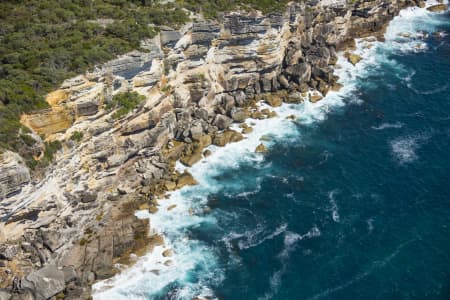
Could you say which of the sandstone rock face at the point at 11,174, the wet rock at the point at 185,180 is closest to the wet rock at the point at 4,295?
the sandstone rock face at the point at 11,174

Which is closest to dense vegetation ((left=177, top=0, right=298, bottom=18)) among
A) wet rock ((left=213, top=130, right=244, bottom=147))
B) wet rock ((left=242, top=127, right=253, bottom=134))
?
wet rock ((left=242, top=127, right=253, bottom=134))

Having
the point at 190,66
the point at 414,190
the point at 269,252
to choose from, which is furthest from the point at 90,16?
the point at 414,190

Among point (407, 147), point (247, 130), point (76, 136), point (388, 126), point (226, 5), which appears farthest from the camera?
point (226, 5)

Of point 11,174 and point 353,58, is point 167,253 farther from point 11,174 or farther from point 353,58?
point 353,58

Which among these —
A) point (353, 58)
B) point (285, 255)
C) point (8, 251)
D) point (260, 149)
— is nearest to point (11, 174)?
point (8, 251)

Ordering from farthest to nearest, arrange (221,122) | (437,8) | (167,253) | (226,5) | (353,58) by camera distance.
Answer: (437,8) < (353,58) < (226,5) < (221,122) < (167,253)

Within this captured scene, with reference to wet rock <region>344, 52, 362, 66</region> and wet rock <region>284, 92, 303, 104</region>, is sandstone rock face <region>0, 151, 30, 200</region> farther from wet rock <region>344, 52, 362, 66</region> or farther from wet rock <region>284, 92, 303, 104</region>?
wet rock <region>344, 52, 362, 66</region>
